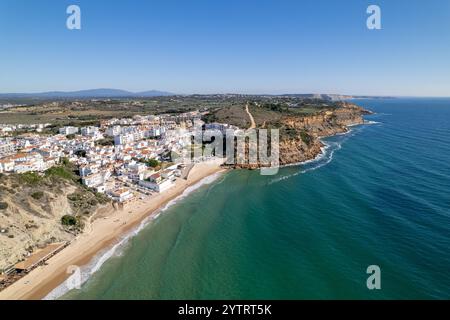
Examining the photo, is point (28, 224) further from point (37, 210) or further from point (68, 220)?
point (68, 220)

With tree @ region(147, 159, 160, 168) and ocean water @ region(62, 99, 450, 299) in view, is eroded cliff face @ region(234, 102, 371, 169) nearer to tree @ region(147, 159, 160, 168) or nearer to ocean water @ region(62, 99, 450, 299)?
ocean water @ region(62, 99, 450, 299)

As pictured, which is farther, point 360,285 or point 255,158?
point 255,158

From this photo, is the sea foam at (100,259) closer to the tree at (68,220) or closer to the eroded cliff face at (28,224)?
the eroded cliff face at (28,224)

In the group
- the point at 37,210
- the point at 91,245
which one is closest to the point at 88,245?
the point at 91,245

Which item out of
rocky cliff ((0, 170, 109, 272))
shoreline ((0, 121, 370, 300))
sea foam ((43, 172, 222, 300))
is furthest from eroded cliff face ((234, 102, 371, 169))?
Answer: rocky cliff ((0, 170, 109, 272))
